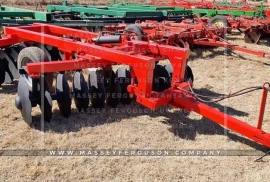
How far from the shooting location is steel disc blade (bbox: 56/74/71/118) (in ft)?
11.5

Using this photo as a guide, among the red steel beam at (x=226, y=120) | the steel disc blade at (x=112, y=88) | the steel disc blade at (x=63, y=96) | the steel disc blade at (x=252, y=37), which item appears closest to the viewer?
the red steel beam at (x=226, y=120)

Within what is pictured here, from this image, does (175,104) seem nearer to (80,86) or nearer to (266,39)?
(80,86)

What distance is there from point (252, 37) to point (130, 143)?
6.75 m

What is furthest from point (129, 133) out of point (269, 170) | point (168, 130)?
point (269, 170)

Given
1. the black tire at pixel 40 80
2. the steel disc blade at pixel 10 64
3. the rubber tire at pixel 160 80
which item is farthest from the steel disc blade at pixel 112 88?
the steel disc blade at pixel 10 64

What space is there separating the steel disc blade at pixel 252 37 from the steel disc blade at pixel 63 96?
6.66m

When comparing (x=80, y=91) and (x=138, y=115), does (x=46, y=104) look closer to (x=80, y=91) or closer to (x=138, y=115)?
A: (x=80, y=91)

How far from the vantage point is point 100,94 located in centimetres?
377

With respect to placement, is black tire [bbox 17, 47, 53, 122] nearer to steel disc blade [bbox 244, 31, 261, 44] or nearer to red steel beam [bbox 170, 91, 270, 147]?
red steel beam [bbox 170, 91, 270, 147]

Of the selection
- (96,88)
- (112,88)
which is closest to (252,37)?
(112,88)

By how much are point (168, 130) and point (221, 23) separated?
575cm

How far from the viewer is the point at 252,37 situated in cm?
868

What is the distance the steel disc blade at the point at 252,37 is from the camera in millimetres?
8601

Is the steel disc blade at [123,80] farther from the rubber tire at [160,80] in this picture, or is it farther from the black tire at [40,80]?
the black tire at [40,80]
